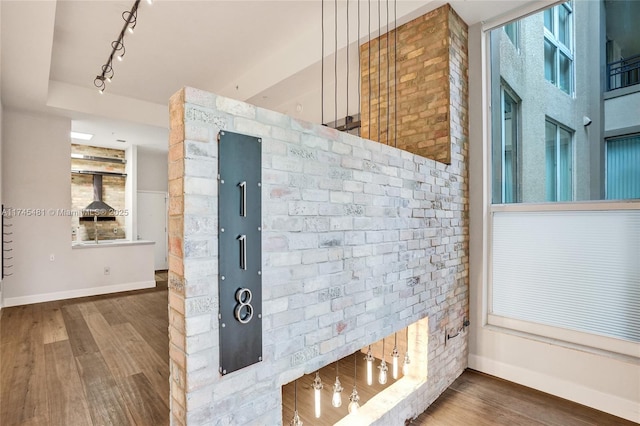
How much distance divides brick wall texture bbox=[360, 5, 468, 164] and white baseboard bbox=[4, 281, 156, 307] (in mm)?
5302

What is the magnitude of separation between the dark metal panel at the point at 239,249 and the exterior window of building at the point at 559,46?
10.2 ft

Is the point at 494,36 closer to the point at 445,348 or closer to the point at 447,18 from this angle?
the point at 447,18

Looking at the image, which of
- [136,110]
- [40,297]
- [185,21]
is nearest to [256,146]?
[185,21]

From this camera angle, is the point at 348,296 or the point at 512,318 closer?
the point at 348,296

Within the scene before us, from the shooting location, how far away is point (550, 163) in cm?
299

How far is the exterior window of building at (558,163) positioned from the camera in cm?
285

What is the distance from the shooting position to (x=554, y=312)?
2812 millimetres

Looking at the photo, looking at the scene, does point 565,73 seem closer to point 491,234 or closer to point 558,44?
point 558,44

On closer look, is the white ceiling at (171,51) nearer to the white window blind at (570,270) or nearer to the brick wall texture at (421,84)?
the brick wall texture at (421,84)

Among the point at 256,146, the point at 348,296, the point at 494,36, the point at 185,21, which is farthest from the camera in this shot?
the point at 185,21

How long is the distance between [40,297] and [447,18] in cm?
692

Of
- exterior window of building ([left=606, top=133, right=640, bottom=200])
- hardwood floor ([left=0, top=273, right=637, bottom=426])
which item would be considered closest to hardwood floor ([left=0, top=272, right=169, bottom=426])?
hardwood floor ([left=0, top=273, right=637, bottom=426])

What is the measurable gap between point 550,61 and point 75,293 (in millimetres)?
7419

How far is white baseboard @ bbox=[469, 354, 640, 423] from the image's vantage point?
2400 millimetres
